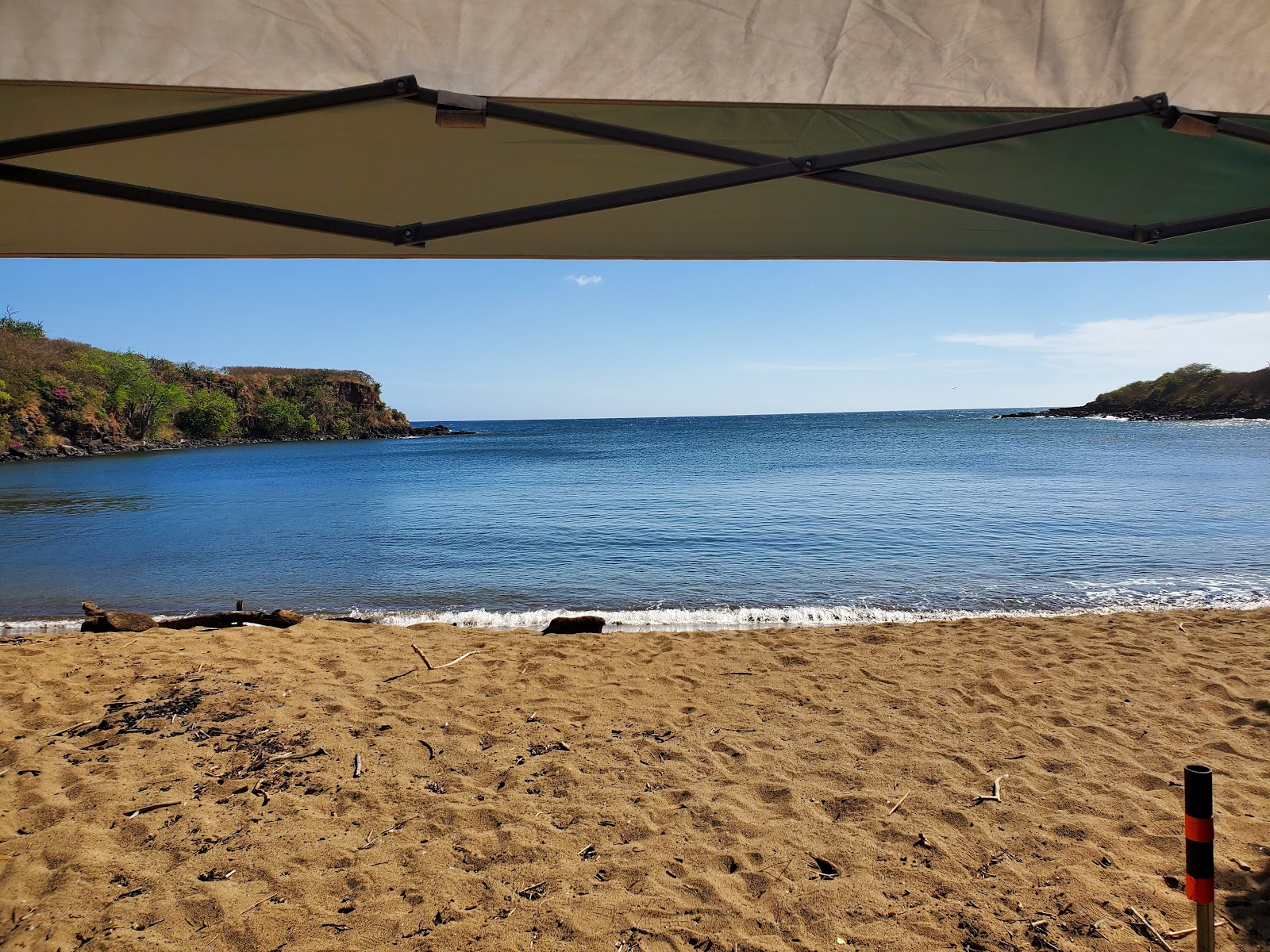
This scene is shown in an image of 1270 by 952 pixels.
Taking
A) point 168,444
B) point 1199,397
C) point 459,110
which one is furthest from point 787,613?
point 1199,397

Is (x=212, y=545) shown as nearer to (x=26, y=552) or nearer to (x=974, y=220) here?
(x=26, y=552)

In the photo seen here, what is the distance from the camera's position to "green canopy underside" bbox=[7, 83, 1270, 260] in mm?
1657

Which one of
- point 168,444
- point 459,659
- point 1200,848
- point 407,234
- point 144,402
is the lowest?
point 459,659

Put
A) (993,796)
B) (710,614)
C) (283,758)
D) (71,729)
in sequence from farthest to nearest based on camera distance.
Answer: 1. (710,614)
2. (71,729)
3. (283,758)
4. (993,796)

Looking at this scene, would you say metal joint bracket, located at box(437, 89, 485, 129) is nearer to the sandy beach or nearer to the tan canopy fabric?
the tan canopy fabric

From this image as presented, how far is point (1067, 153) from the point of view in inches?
75.5

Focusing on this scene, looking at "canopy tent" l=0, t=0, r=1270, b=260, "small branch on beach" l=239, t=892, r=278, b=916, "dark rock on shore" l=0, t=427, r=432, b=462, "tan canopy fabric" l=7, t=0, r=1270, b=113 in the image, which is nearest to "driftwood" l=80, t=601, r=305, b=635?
"small branch on beach" l=239, t=892, r=278, b=916

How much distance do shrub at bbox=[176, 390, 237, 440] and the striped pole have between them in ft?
254

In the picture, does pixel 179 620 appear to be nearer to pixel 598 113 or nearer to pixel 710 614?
pixel 710 614

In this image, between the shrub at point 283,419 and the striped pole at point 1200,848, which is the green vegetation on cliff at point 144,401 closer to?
the shrub at point 283,419

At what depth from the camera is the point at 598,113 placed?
5.28 ft

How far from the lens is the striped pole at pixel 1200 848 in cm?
122

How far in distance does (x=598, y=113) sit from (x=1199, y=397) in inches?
3697

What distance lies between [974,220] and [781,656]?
3.87m
